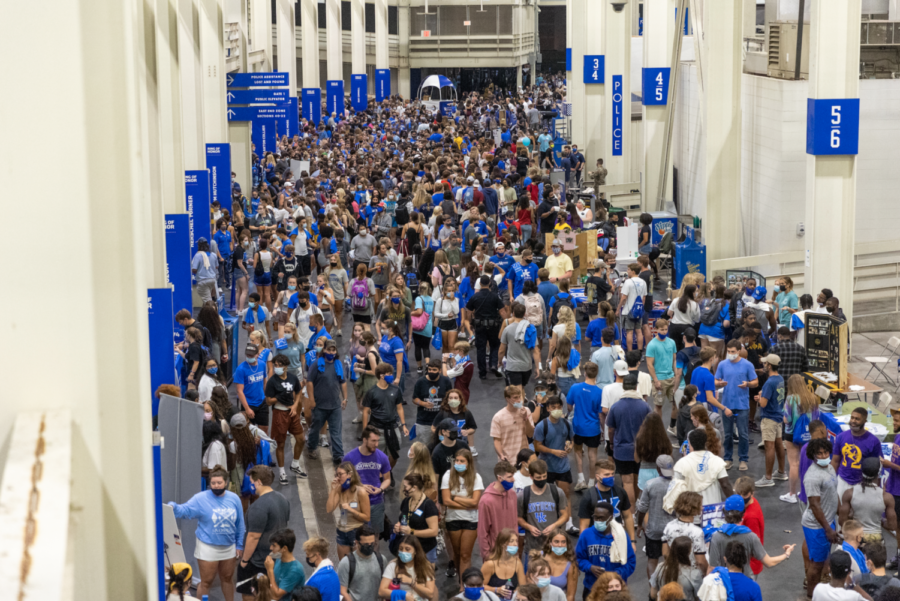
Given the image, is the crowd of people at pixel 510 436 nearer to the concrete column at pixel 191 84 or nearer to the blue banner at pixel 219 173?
the blue banner at pixel 219 173

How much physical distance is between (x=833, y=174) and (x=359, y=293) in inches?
285

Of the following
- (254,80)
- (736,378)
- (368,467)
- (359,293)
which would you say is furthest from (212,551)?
(254,80)

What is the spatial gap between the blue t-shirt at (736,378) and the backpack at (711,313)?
2295 millimetres

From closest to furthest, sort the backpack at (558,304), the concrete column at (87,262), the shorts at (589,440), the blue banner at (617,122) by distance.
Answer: the concrete column at (87,262) < the shorts at (589,440) < the backpack at (558,304) < the blue banner at (617,122)

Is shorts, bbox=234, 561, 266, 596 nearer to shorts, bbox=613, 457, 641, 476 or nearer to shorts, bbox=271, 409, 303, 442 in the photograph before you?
shorts, bbox=271, 409, 303, 442

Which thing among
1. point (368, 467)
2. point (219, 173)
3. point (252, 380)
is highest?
point (219, 173)

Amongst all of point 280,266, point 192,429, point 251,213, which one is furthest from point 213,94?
point 192,429

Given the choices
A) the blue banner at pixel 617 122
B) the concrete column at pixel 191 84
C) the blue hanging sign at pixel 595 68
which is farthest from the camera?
the blue hanging sign at pixel 595 68

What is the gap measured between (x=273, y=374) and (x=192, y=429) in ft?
8.71

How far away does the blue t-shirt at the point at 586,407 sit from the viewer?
10.5 meters

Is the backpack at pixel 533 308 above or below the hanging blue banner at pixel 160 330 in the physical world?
below

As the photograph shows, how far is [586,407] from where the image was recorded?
1050 cm

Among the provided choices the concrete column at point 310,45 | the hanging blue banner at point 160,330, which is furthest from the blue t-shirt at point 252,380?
the concrete column at point 310,45

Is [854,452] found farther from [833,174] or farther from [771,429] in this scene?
[833,174]
